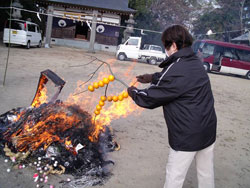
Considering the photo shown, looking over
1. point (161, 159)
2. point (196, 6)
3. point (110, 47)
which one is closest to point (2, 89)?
point (161, 159)

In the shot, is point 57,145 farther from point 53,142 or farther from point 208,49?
point 208,49

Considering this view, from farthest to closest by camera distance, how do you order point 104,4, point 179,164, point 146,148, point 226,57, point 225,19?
point 225,19 < point 104,4 < point 226,57 < point 146,148 < point 179,164

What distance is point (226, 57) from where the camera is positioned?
17.4m

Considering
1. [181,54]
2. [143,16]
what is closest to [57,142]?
[181,54]

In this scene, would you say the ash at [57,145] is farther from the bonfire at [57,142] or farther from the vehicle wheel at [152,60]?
the vehicle wheel at [152,60]

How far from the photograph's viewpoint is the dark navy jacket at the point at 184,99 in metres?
2.05

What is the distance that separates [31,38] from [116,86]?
10.4m

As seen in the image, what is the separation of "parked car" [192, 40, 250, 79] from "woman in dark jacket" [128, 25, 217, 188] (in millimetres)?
16341

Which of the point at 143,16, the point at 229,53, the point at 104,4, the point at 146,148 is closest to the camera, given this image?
the point at 146,148

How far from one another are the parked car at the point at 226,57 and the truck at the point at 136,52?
3505 millimetres

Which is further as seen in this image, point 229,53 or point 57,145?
point 229,53

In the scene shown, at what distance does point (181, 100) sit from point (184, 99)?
0.10 ft

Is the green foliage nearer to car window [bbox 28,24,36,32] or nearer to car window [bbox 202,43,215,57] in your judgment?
car window [bbox 202,43,215,57]

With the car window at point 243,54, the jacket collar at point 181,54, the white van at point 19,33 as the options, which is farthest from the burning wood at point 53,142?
the car window at point 243,54
